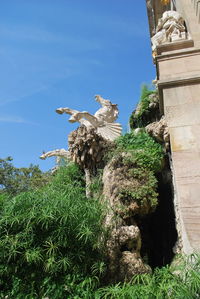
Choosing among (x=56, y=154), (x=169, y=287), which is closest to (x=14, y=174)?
(x=56, y=154)

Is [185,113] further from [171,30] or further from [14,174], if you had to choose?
[14,174]

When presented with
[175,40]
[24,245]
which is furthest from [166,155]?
[24,245]

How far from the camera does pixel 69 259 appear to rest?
4.24 metres

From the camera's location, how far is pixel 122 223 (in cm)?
561

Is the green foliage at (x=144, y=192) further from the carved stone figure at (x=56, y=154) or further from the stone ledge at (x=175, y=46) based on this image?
the carved stone figure at (x=56, y=154)

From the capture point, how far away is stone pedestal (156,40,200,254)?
4422 millimetres

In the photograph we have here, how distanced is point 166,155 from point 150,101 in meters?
2.92

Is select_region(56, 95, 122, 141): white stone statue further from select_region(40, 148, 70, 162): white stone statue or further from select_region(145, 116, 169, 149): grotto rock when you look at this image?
select_region(145, 116, 169, 149): grotto rock

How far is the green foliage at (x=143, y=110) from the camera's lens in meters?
9.17

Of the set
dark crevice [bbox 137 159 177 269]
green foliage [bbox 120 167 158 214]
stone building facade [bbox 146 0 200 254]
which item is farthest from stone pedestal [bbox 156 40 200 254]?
dark crevice [bbox 137 159 177 269]

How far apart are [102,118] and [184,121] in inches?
179

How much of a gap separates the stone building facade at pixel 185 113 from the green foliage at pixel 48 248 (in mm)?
1394

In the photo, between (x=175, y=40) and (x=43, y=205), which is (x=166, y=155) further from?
(x=43, y=205)

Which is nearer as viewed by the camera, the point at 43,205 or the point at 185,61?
the point at 43,205
